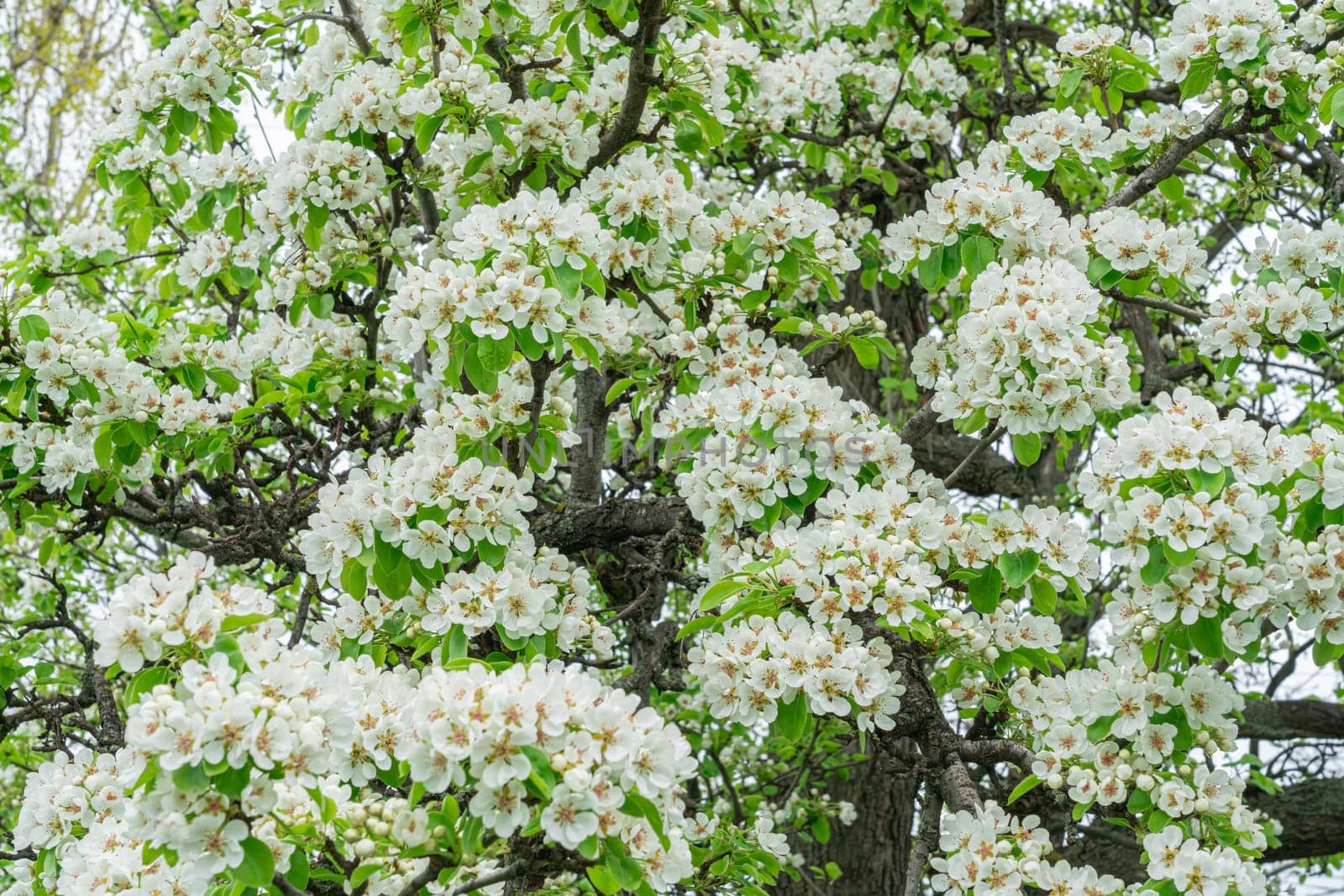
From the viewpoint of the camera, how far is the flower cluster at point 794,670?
8.97 feet

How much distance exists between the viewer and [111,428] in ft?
12.5

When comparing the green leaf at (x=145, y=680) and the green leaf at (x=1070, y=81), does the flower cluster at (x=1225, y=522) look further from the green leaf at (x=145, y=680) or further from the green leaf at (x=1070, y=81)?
the green leaf at (x=145, y=680)

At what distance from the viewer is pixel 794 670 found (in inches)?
108

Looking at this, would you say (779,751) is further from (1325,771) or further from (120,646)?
(120,646)

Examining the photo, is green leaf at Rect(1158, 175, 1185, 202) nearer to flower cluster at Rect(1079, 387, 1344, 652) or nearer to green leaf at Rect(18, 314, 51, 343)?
flower cluster at Rect(1079, 387, 1344, 652)

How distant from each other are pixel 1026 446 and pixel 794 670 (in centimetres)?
90

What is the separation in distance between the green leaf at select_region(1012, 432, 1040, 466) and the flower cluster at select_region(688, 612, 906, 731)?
63cm

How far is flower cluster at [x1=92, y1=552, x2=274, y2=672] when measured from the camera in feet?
7.30

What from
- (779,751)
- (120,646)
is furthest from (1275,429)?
(779,751)

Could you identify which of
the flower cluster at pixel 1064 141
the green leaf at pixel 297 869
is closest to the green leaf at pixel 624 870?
the green leaf at pixel 297 869

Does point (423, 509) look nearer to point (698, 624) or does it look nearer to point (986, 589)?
point (698, 624)

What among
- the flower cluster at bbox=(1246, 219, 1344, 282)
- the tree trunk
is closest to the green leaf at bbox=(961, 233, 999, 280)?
the flower cluster at bbox=(1246, 219, 1344, 282)

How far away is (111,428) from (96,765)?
1259 mm

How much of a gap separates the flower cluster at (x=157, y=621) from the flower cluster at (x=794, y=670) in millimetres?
1092
